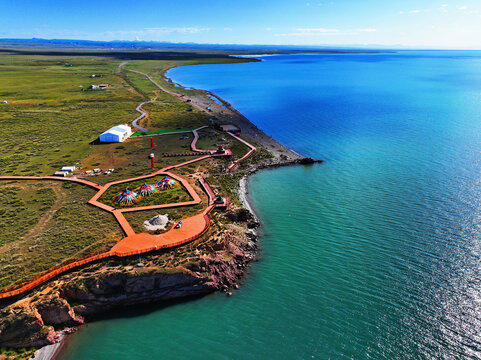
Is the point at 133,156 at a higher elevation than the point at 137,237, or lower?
higher

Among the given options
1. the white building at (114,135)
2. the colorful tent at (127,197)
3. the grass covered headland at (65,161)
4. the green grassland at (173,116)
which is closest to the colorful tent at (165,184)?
the grass covered headland at (65,161)

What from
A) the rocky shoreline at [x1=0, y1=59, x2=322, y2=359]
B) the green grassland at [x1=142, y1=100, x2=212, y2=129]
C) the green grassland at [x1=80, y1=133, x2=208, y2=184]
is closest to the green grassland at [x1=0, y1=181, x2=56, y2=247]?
the green grassland at [x1=80, y1=133, x2=208, y2=184]

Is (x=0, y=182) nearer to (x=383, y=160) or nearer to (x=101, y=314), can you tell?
(x=101, y=314)

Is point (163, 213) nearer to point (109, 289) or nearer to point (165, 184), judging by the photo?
point (165, 184)

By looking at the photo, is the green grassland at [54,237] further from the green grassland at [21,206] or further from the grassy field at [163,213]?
the grassy field at [163,213]

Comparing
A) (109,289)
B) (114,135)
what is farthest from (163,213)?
(114,135)

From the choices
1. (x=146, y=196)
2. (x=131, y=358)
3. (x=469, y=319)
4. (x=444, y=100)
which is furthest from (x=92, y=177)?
(x=444, y=100)
